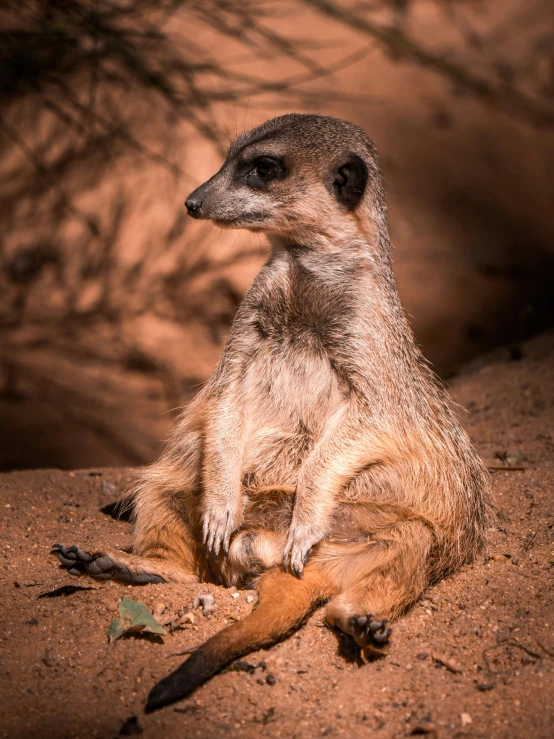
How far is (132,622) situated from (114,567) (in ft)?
0.88

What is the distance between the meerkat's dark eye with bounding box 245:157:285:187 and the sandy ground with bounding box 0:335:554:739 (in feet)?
4.01

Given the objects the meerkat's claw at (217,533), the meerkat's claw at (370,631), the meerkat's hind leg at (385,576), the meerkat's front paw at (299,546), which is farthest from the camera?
the meerkat's claw at (217,533)

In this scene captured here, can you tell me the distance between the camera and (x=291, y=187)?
2.45 metres

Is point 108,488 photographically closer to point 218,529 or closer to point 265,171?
point 218,529

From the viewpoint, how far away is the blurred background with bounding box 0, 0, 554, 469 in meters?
4.44

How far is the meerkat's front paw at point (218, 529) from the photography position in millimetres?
2346

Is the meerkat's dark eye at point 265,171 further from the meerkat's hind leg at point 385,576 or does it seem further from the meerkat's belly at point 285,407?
the meerkat's hind leg at point 385,576

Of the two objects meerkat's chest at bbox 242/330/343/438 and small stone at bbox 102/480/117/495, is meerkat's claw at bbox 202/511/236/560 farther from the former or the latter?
small stone at bbox 102/480/117/495

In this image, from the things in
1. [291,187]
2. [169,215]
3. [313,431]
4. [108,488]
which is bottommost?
[108,488]

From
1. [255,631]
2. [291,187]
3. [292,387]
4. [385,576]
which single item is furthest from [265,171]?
[255,631]

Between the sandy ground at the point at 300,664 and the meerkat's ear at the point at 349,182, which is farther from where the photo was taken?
the meerkat's ear at the point at 349,182

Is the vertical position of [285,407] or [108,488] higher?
[285,407]

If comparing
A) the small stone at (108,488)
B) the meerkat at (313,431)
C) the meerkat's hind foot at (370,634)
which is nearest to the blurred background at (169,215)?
the small stone at (108,488)

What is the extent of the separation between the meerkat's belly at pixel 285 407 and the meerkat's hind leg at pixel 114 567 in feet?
1.30
